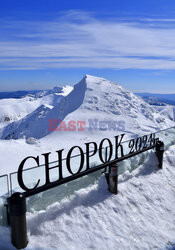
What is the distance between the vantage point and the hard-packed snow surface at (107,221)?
13.9ft

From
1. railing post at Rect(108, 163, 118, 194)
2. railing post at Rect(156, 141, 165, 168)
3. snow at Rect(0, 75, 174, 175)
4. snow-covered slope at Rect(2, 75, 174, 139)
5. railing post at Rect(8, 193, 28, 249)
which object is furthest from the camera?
snow-covered slope at Rect(2, 75, 174, 139)

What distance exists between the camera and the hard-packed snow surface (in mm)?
4246

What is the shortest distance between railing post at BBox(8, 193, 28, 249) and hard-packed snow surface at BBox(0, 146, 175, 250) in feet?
0.55

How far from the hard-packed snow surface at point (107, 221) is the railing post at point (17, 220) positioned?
0.55ft

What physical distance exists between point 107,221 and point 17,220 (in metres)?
2.05

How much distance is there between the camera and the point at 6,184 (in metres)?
4.59

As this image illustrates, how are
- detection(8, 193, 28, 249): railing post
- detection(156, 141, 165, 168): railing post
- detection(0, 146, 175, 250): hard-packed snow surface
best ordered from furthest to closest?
detection(156, 141, 165, 168): railing post < detection(0, 146, 175, 250): hard-packed snow surface < detection(8, 193, 28, 249): railing post

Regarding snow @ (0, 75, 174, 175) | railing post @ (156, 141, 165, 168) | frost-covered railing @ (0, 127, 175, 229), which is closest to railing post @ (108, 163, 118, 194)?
frost-covered railing @ (0, 127, 175, 229)

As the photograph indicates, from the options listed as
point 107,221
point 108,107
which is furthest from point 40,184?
point 108,107

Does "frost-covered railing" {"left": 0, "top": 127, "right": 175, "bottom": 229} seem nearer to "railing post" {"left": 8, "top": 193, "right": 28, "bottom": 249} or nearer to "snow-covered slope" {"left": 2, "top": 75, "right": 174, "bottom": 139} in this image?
"railing post" {"left": 8, "top": 193, "right": 28, "bottom": 249}

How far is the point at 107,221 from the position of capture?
4.86 m

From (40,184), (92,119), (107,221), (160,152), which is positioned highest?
(40,184)

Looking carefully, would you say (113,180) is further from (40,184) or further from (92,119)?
(92,119)

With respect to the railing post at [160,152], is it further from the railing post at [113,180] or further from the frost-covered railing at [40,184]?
the railing post at [113,180]
